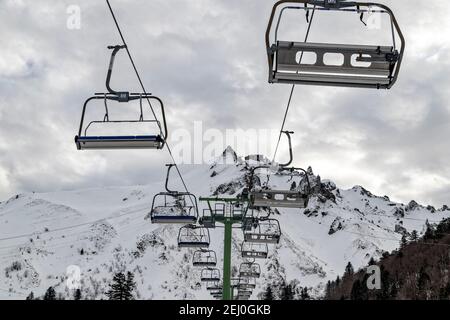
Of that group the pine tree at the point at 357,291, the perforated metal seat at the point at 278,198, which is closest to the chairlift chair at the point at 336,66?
the perforated metal seat at the point at 278,198

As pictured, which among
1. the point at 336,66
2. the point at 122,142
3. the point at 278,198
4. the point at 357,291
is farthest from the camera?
the point at 357,291

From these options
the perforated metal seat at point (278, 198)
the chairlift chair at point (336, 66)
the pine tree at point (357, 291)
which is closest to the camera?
the chairlift chair at point (336, 66)

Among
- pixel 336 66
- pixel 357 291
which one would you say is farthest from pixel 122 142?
pixel 357 291

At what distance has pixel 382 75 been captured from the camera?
18.7 feet

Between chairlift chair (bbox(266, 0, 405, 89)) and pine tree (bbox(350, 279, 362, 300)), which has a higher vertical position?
pine tree (bbox(350, 279, 362, 300))

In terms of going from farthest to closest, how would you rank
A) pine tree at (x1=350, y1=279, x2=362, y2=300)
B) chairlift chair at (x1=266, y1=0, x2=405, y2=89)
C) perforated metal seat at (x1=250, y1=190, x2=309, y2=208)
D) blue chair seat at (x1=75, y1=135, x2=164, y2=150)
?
pine tree at (x1=350, y1=279, x2=362, y2=300) → perforated metal seat at (x1=250, y1=190, x2=309, y2=208) → blue chair seat at (x1=75, y1=135, x2=164, y2=150) → chairlift chair at (x1=266, y1=0, x2=405, y2=89)

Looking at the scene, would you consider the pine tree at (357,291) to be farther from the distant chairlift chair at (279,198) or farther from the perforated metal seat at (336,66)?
the perforated metal seat at (336,66)

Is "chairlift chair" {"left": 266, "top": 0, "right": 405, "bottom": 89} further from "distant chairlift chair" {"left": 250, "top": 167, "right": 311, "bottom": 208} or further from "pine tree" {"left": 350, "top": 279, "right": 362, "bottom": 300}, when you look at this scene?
"pine tree" {"left": 350, "top": 279, "right": 362, "bottom": 300}

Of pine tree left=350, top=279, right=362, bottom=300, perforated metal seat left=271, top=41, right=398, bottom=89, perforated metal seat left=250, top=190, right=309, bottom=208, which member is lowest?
perforated metal seat left=271, top=41, right=398, bottom=89

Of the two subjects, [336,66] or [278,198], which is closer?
[336,66]

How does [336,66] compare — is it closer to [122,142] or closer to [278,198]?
[122,142]

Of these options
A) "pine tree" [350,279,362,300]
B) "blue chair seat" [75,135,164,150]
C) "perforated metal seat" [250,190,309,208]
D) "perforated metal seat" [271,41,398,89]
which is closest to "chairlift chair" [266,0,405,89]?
"perforated metal seat" [271,41,398,89]
